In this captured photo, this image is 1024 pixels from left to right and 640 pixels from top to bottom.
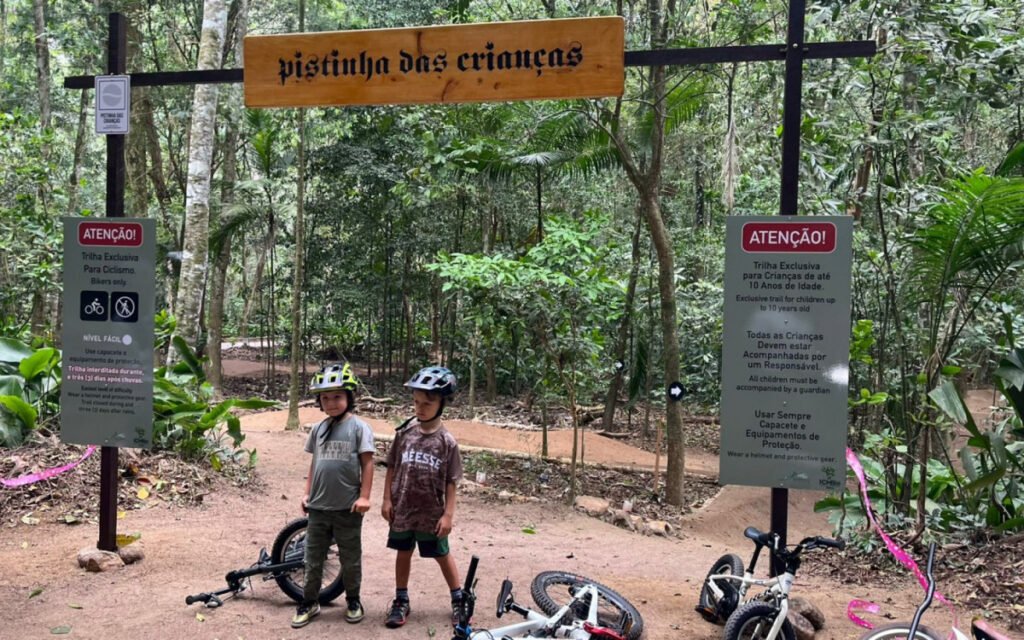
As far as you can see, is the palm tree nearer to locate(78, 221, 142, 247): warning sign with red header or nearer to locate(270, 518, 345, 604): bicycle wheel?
locate(270, 518, 345, 604): bicycle wheel

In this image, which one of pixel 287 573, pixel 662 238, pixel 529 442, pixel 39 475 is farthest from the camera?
pixel 529 442

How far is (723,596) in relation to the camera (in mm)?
4215

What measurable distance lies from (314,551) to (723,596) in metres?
2.11

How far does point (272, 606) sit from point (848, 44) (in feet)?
13.7

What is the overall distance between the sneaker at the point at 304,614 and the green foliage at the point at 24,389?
13.3ft

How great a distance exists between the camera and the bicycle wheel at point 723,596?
13.7ft

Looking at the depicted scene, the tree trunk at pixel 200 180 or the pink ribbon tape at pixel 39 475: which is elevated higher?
the tree trunk at pixel 200 180

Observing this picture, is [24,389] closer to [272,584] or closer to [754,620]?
[272,584]

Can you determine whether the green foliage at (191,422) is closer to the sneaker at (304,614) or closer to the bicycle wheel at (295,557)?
the bicycle wheel at (295,557)

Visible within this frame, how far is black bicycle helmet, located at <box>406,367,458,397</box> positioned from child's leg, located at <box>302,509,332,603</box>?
0.85m

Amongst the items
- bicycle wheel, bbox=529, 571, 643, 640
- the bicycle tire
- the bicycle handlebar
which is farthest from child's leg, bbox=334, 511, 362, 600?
the bicycle tire

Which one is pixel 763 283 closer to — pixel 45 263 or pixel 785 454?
pixel 785 454

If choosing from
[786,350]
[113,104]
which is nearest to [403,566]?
[786,350]

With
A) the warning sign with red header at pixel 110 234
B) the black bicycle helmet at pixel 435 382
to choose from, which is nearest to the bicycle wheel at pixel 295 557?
the black bicycle helmet at pixel 435 382
